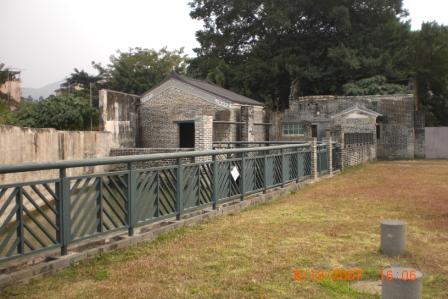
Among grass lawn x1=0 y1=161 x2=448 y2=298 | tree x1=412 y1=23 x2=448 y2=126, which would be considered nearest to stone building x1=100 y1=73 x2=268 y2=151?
tree x1=412 y1=23 x2=448 y2=126

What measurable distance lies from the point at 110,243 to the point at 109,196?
0.56 meters

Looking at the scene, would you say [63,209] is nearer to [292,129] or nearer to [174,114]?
[174,114]

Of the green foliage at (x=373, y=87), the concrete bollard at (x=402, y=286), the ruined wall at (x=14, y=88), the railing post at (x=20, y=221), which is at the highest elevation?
the ruined wall at (x=14, y=88)

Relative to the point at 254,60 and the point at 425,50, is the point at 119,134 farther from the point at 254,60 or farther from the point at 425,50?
the point at 425,50

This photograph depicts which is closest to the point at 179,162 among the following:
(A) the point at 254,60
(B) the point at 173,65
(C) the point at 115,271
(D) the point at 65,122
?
(C) the point at 115,271

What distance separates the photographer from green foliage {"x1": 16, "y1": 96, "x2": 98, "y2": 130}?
22438mm

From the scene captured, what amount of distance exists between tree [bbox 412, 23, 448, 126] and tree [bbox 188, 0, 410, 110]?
4.95 feet

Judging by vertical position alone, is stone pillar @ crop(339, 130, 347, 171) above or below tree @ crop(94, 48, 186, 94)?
below

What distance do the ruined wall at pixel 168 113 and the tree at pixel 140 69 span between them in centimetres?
1700

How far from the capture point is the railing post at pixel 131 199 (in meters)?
5.64

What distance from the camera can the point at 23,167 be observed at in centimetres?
427

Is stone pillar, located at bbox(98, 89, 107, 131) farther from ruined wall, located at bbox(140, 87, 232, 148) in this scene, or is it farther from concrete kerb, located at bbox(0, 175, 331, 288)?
concrete kerb, located at bbox(0, 175, 331, 288)

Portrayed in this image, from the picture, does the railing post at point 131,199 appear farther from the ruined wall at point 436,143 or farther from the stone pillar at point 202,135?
the ruined wall at point 436,143
